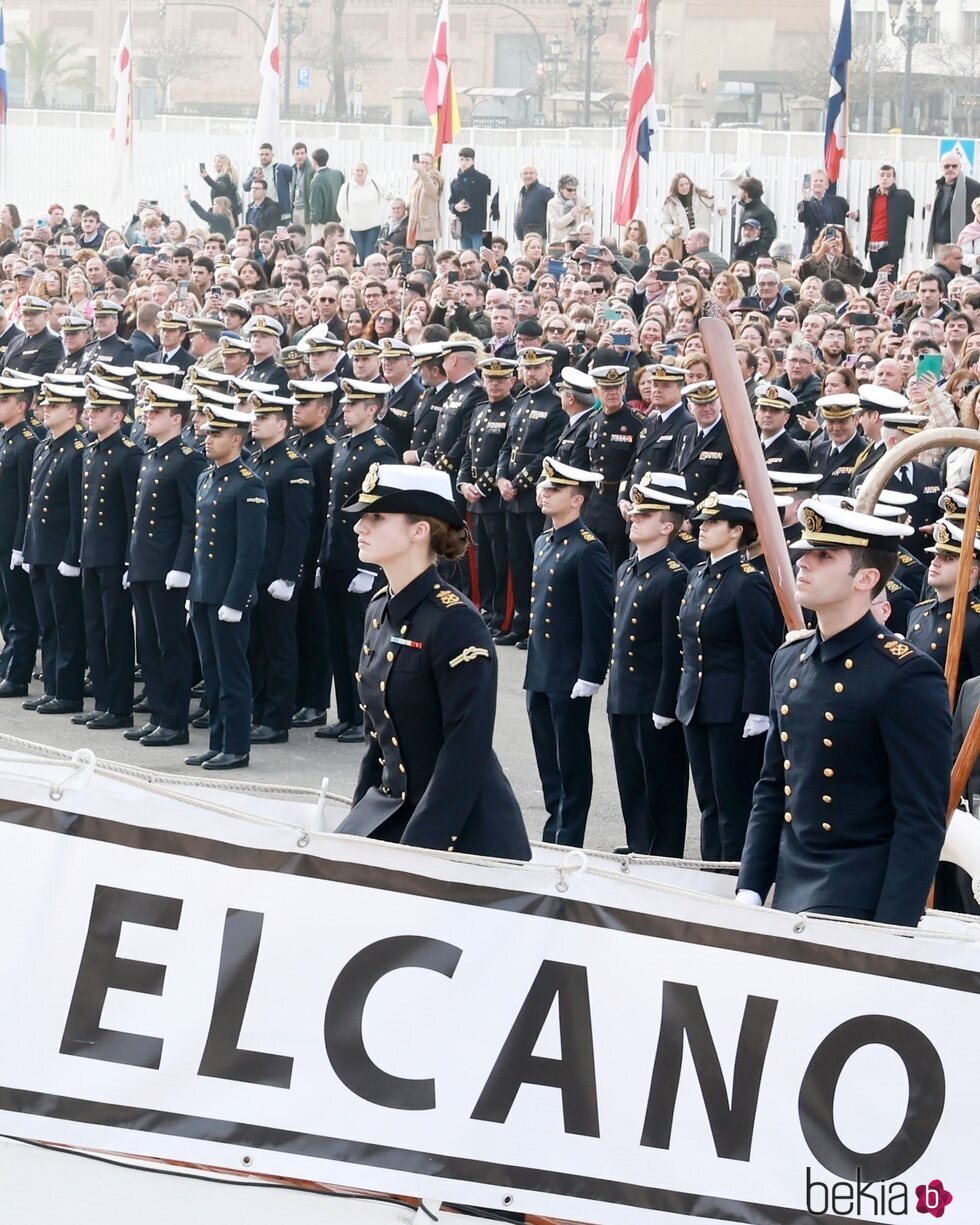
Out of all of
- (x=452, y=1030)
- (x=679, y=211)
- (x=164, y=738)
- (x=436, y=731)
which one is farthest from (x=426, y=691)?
(x=679, y=211)

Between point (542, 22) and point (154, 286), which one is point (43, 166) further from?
point (542, 22)

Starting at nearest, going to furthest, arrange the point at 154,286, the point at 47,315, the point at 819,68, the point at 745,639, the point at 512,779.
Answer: the point at 745,639 → the point at 512,779 → the point at 47,315 → the point at 154,286 → the point at 819,68

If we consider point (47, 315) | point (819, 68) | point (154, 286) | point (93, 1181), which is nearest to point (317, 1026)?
point (93, 1181)

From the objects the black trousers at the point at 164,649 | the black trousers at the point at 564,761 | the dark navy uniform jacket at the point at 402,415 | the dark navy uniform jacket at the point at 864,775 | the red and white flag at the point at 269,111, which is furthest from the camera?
the red and white flag at the point at 269,111

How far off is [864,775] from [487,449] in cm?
925

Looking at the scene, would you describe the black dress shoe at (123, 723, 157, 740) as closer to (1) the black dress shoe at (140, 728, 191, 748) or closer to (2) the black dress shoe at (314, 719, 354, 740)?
(1) the black dress shoe at (140, 728, 191, 748)

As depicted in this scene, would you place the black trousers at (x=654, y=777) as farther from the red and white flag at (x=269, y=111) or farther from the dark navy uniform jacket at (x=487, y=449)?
the red and white flag at (x=269, y=111)

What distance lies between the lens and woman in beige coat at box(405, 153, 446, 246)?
23562 mm

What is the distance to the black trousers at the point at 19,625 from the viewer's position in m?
12.5

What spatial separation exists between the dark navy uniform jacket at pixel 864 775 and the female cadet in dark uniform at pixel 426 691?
67cm

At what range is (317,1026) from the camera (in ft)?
12.3

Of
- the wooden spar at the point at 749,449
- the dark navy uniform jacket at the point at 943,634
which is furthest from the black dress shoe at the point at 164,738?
the wooden spar at the point at 749,449

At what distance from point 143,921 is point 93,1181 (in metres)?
0.46

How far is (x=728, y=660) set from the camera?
8289 mm
